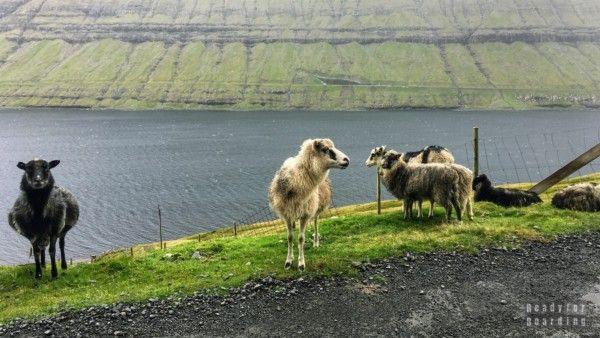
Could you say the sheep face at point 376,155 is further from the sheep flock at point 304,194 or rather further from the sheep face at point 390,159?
the sheep face at point 390,159

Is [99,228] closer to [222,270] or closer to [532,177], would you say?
[222,270]

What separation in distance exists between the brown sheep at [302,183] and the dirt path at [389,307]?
2.16 m

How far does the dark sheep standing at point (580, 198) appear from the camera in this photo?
18969mm

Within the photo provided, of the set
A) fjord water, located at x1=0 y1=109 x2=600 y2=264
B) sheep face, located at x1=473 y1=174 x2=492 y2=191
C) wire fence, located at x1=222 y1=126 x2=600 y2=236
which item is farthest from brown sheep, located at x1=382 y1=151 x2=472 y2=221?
fjord water, located at x1=0 y1=109 x2=600 y2=264

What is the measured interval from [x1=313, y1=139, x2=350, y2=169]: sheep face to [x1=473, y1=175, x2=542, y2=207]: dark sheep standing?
1220 cm

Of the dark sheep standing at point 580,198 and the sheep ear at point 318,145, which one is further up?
the sheep ear at point 318,145

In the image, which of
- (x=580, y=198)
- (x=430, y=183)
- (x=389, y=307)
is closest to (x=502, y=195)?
(x=580, y=198)

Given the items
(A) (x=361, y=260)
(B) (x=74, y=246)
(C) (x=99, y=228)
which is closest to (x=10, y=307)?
(A) (x=361, y=260)

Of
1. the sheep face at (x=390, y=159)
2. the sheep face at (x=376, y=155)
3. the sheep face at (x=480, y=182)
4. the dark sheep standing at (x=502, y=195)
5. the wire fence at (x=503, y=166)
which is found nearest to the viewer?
the sheep face at (x=390, y=159)

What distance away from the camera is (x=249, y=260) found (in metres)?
14.5

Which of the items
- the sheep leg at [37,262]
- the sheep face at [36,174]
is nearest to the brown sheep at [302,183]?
the sheep face at [36,174]

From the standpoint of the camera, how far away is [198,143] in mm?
145000

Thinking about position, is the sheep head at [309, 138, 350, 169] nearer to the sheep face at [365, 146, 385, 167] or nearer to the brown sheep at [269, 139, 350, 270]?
the brown sheep at [269, 139, 350, 270]

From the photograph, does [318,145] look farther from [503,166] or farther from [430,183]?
[503,166]
